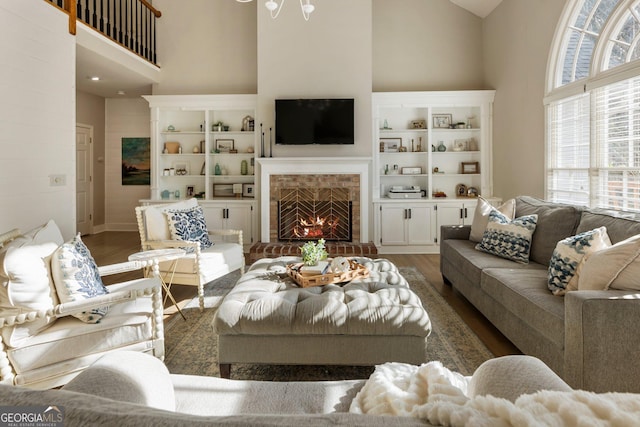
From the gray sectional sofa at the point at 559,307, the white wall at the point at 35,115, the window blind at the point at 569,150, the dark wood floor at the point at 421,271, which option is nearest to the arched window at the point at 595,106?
the window blind at the point at 569,150

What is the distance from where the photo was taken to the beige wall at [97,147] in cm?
764

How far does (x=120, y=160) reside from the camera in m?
8.30

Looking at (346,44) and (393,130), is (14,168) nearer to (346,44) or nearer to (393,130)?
(346,44)

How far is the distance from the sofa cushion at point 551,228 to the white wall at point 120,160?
738 cm

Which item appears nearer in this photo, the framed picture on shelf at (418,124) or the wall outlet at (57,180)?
the wall outlet at (57,180)

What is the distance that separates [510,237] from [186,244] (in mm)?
2936

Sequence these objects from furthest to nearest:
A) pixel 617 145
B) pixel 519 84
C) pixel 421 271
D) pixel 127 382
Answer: pixel 519 84
pixel 421 271
pixel 617 145
pixel 127 382

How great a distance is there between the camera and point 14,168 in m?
3.64

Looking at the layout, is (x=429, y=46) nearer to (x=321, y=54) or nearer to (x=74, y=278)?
(x=321, y=54)

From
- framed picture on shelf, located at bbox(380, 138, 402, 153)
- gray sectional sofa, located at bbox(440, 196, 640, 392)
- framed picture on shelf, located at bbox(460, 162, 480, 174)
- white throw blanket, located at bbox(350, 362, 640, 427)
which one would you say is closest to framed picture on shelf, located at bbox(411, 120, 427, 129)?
framed picture on shelf, located at bbox(380, 138, 402, 153)

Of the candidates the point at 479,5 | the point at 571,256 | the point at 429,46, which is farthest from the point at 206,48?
the point at 571,256

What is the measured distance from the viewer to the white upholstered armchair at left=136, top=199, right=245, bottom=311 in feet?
12.0

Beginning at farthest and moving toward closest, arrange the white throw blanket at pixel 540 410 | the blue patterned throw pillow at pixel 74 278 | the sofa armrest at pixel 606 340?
1. the blue patterned throw pillow at pixel 74 278
2. the sofa armrest at pixel 606 340
3. the white throw blanket at pixel 540 410

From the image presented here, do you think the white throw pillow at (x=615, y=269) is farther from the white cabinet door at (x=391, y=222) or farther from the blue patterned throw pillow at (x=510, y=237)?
the white cabinet door at (x=391, y=222)
